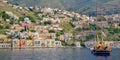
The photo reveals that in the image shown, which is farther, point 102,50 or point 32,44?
point 32,44

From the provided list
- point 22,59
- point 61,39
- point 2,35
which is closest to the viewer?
point 22,59

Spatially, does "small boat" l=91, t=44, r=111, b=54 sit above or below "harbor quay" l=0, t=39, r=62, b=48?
below

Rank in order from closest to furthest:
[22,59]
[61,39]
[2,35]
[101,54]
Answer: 1. [22,59]
2. [101,54]
3. [2,35]
4. [61,39]

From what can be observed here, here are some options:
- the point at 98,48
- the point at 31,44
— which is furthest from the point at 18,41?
the point at 98,48

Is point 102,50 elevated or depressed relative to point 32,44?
depressed

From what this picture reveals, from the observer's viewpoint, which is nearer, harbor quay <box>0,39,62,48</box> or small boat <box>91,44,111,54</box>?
small boat <box>91,44,111,54</box>

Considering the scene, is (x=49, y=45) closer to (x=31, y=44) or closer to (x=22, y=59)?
(x=31, y=44)

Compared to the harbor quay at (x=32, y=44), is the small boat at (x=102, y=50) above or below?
below

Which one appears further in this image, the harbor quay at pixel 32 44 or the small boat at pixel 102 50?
the harbor quay at pixel 32 44

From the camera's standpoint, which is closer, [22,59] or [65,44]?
[22,59]

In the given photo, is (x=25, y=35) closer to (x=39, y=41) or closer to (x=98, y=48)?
(x=39, y=41)
